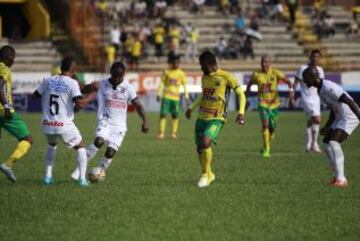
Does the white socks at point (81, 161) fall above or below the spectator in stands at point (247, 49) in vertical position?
below

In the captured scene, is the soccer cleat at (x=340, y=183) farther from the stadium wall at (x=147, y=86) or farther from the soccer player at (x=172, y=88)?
the stadium wall at (x=147, y=86)

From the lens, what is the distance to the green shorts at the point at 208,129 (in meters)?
14.5

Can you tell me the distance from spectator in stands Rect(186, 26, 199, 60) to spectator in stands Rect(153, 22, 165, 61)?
4.35ft

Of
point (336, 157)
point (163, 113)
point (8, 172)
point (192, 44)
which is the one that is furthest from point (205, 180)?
point (192, 44)

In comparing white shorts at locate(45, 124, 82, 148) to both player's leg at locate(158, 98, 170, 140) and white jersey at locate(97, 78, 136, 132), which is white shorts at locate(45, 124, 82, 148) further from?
player's leg at locate(158, 98, 170, 140)

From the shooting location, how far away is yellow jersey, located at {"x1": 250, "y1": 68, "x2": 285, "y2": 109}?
68.8 ft

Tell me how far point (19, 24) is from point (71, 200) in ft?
125

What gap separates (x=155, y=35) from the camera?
4594cm

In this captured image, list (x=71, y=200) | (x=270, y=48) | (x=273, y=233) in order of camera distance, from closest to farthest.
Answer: (x=273, y=233) → (x=71, y=200) → (x=270, y=48)

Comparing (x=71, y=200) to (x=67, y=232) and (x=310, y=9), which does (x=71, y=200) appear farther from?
(x=310, y=9)

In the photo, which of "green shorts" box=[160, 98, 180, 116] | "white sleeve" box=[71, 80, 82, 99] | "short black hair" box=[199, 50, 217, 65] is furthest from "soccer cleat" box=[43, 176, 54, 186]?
"green shorts" box=[160, 98, 180, 116]

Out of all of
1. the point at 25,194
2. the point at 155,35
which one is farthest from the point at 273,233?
the point at 155,35

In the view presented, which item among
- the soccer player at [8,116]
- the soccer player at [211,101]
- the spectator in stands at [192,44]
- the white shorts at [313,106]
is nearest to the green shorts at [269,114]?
the white shorts at [313,106]

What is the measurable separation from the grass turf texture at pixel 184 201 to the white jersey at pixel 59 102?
0.92 metres
